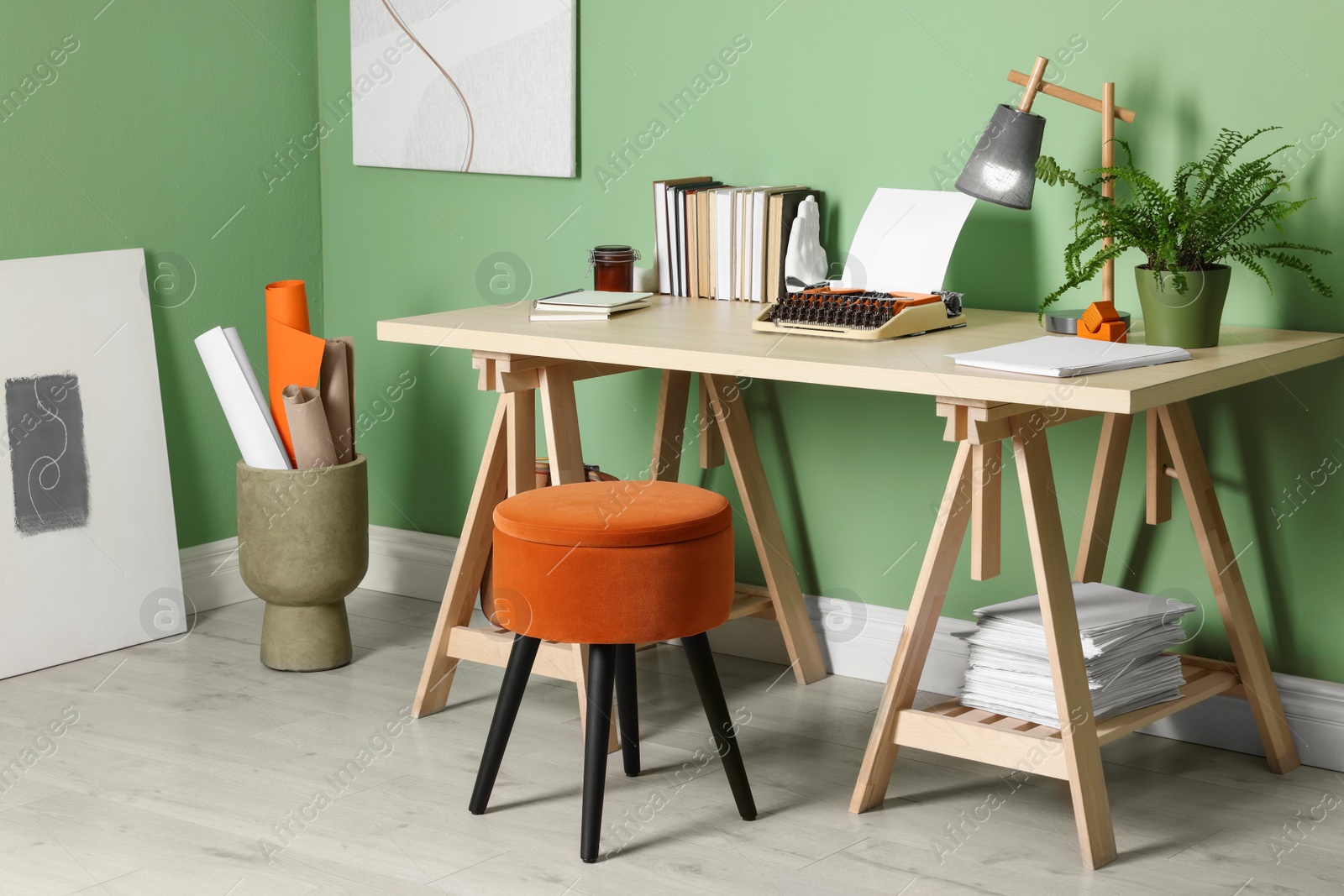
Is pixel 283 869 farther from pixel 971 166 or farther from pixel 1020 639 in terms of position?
pixel 971 166

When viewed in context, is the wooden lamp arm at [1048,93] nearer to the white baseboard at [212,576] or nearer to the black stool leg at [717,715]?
the black stool leg at [717,715]

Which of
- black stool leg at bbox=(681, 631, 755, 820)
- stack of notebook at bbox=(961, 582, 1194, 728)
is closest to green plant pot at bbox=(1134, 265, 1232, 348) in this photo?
stack of notebook at bbox=(961, 582, 1194, 728)

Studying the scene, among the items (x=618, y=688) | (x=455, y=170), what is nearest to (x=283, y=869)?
(x=618, y=688)

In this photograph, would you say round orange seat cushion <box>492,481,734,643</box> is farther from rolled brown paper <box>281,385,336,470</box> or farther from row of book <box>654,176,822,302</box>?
rolled brown paper <box>281,385,336,470</box>

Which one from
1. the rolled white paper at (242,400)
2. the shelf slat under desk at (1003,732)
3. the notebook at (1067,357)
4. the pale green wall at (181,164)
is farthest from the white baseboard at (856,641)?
the notebook at (1067,357)

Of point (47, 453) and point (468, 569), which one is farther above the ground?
point (47, 453)

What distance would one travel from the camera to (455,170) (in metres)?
3.54

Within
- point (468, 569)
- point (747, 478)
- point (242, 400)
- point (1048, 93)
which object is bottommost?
point (468, 569)

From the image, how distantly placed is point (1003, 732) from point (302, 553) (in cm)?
155

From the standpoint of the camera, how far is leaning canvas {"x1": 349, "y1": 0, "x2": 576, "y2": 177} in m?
3.34

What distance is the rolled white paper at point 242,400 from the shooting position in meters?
3.16

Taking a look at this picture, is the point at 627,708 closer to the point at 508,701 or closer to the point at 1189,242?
the point at 508,701

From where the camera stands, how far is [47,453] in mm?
3189

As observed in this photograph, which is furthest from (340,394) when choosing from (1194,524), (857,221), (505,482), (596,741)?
(1194,524)
